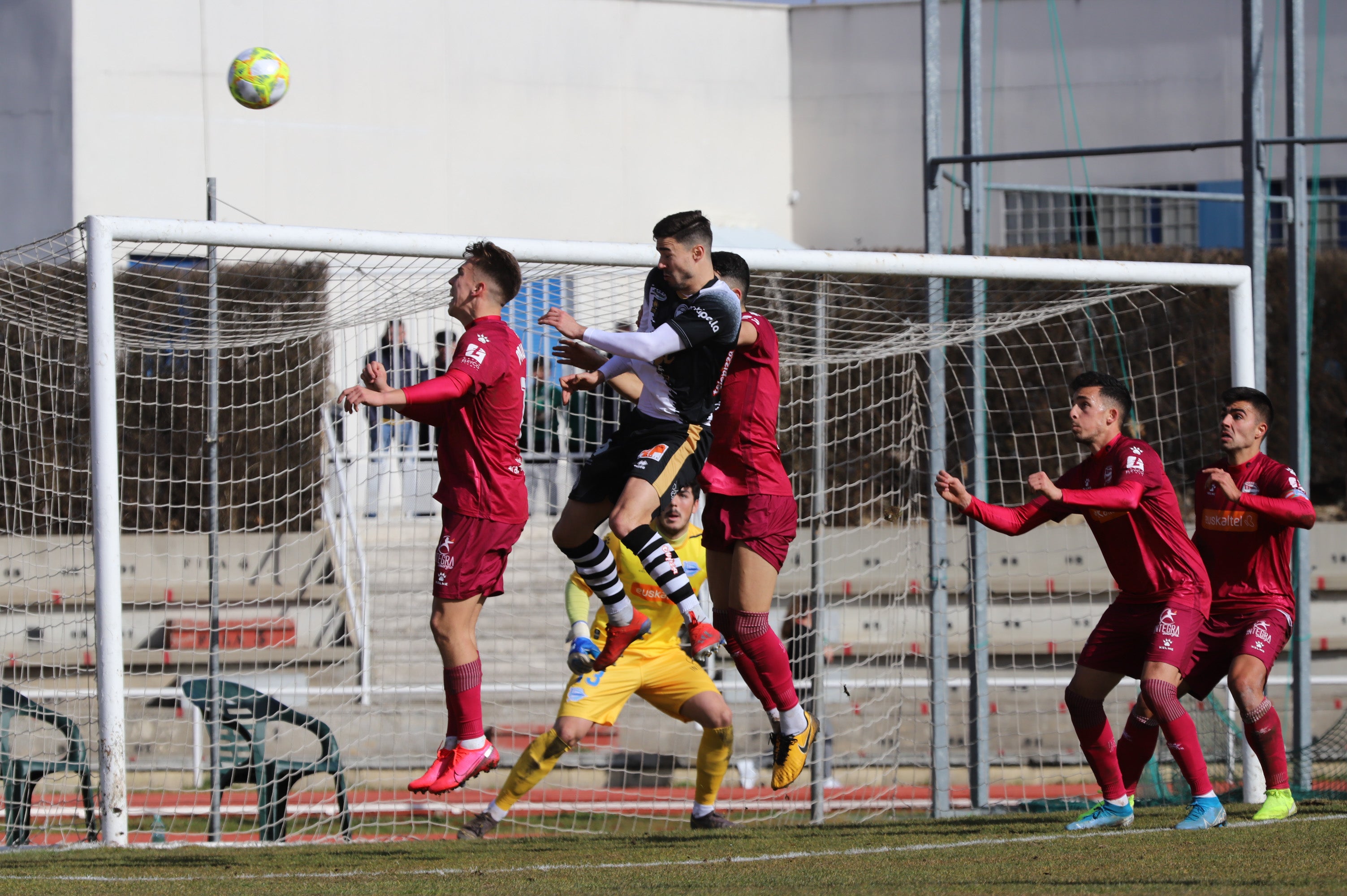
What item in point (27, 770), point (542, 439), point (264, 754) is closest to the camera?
point (27, 770)

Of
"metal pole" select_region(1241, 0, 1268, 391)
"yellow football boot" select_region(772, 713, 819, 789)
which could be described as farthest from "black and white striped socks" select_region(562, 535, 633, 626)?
"metal pole" select_region(1241, 0, 1268, 391)

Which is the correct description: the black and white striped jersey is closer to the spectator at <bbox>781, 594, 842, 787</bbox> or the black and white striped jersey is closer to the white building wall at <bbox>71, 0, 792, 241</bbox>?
the spectator at <bbox>781, 594, 842, 787</bbox>

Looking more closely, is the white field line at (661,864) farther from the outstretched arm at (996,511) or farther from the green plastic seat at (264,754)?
the outstretched arm at (996,511)

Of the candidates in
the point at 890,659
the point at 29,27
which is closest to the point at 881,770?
the point at 890,659

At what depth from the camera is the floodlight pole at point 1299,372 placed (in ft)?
27.7

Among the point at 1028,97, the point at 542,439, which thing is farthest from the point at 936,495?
the point at 1028,97

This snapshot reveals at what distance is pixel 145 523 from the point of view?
1135 cm

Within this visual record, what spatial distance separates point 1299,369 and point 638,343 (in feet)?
18.7

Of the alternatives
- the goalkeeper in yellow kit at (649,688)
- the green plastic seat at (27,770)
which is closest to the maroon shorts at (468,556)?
the goalkeeper in yellow kit at (649,688)

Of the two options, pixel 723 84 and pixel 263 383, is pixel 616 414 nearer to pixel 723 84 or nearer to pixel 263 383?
pixel 263 383

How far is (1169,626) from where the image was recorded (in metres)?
6.04

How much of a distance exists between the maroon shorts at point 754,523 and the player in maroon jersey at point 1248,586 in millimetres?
2076

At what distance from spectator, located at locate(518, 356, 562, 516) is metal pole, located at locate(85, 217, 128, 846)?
2.71 metres

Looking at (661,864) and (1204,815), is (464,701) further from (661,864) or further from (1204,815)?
(1204,815)
